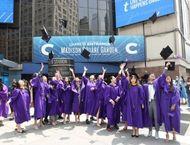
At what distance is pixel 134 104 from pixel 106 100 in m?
1.48

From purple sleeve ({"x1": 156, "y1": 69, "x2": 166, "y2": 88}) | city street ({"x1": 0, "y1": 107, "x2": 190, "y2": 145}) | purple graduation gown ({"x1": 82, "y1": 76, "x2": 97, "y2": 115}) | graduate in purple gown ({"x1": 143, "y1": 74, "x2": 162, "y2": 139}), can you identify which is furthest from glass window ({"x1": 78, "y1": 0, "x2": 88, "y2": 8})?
purple sleeve ({"x1": 156, "y1": 69, "x2": 166, "y2": 88})

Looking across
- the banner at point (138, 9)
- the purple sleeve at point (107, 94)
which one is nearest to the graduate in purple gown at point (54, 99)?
the purple sleeve at point (107, 94)

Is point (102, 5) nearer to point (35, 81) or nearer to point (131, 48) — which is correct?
point (131, 48)

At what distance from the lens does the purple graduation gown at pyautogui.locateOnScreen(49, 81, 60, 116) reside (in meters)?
11.0

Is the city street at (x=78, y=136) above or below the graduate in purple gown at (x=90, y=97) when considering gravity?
below

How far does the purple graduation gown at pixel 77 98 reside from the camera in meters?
11.2

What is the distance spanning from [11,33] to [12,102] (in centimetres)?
2477

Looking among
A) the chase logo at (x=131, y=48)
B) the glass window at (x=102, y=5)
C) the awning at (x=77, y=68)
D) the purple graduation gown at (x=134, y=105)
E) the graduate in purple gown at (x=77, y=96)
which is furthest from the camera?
the glass window at (x=102, y=5)

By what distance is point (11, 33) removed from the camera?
3353 centimetres

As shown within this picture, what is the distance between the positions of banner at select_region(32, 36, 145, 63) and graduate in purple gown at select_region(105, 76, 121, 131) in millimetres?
20422

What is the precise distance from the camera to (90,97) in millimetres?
11164

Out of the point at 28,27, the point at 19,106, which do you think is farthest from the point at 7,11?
the point at 19,106

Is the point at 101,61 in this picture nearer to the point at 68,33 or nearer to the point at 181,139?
the point at 68,33

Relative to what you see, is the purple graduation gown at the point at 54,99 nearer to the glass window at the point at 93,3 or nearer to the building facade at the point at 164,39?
the building facade at the point at 164,39
